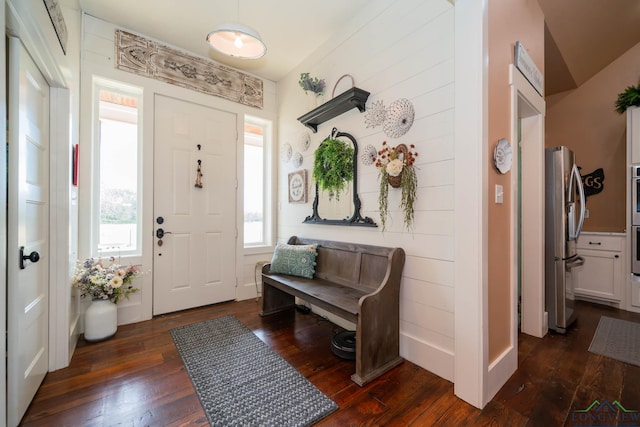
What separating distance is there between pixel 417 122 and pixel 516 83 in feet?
2.36

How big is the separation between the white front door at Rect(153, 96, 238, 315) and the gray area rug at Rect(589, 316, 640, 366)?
3.66 metres

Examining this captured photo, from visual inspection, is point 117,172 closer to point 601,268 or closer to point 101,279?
point 101,279

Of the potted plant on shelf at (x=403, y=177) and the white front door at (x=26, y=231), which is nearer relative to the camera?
the white front door at (x=26, y=231)

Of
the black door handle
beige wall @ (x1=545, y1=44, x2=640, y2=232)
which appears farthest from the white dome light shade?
beige wall @ (x1=545, y1=44, x2=640, y2=232)

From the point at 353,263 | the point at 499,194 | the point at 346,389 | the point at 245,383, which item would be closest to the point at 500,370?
the point at 346,389

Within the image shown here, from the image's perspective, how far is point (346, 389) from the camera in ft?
5.83

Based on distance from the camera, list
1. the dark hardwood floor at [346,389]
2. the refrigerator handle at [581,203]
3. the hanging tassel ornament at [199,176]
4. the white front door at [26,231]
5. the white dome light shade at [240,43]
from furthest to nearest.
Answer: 1. the hanging tassel ornament at [199,176]
2. the refrigerator handle at [581,203]
3. the white dome light shade at [240,43]
4. the dark hardwood floor at [346,389]
5. the white front door at [26,231]

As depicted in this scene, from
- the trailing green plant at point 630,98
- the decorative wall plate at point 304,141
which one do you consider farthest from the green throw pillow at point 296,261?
the trailing green plant at point 630,98

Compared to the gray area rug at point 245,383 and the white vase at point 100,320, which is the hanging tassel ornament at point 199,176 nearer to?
the white vase at point 100,320

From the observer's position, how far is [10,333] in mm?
1354

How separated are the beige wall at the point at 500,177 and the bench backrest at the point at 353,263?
0.66 m

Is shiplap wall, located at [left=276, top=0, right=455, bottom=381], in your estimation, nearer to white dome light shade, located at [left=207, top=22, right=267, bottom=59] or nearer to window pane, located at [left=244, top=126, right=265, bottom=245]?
white dome light shade, located at [left=207, top=22, right=267, bottom=59]

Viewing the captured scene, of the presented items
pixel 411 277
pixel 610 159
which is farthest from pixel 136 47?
pixel 610 159

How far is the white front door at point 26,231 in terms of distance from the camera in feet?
4.50
